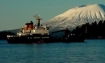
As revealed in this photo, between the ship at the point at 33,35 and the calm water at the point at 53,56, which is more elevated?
the ship at the point at 33,35

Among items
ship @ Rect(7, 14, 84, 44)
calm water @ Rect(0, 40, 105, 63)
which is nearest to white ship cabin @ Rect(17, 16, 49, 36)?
ship @ Rect(7, 14, 84, 44)

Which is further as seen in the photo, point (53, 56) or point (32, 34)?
point (32, 34)

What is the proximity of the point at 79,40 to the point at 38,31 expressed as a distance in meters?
12.2

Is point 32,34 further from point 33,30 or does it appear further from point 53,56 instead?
point 53,56

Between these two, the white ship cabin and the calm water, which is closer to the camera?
the calm water

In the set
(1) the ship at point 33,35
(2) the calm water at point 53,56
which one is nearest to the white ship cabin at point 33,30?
(1) the ship at point 33,35

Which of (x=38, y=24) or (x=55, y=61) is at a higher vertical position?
(x=38, y=24)

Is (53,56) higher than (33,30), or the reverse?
(33,30)

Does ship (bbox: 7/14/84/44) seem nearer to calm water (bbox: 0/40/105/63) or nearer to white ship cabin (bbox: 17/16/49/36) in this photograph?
white ship cabin (bbox: 17/16/49/36)

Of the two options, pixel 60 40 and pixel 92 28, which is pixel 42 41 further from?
pixel 92 28

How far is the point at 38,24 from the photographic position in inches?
4373

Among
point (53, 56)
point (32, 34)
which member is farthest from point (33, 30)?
A: point (53, 56)

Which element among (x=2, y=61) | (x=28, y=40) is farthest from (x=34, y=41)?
(x=2, y=61)

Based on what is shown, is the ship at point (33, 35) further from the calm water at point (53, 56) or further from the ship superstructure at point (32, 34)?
the calm water at point (53, 56)
